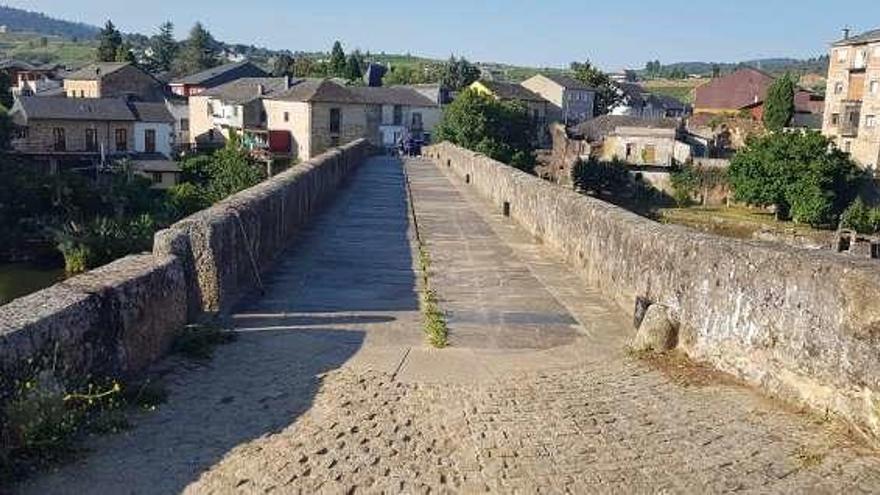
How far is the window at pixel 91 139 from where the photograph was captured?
2131 inches

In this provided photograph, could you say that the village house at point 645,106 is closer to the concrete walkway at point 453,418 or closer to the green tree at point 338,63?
the green tree at point 338,63

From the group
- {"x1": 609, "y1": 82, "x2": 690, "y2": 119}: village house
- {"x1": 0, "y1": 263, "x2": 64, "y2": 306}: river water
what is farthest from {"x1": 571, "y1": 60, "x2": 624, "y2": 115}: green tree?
{"x1": 0, "y1": 263, "x2": 64, "y2": 306}: river water

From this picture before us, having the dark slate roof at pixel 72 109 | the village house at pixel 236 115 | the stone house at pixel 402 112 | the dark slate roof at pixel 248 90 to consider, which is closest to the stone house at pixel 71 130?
the dark slate roof at pixel 72 109

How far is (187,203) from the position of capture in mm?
40844

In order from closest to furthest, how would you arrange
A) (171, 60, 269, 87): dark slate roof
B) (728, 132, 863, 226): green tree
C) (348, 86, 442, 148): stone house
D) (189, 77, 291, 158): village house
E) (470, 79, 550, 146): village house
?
(728, 132, 863, 226): green tree
(189, 77, 291, 158): village house
(348, 86, 442, 148): stone house
(470, 79, 550, 146): village house
(171, 60, 269, 87): dark slate roof

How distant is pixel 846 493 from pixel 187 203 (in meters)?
38.8

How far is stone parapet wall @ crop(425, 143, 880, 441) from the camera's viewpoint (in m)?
5.77

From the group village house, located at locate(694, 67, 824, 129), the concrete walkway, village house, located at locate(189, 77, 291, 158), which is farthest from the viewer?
village house, located at locate(694, 67, 824, 129)

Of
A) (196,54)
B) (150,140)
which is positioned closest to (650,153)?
(150,140)

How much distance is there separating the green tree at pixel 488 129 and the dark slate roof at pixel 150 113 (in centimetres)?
1833

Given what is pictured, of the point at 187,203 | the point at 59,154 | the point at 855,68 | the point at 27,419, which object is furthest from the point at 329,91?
the point at 27,419

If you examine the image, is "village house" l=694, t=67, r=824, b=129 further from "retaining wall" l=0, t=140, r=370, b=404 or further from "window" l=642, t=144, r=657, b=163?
"retaining wall" l=0, t=140, r=370, b=404

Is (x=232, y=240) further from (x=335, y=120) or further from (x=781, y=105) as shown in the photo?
(x=781, y=105)

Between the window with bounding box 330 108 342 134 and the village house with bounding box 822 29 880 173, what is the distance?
113 ft
